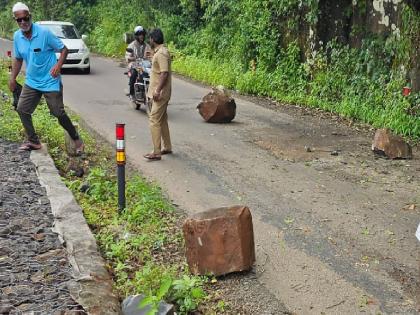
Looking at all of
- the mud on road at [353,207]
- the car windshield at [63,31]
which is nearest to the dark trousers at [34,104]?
the mud on road at [353,207]

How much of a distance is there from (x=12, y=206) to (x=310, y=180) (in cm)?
371

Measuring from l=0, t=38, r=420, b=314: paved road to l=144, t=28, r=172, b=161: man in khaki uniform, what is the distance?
11.6 inches

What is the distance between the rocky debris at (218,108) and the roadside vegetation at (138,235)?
2995 millimetres

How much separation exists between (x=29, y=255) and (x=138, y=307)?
1.38m

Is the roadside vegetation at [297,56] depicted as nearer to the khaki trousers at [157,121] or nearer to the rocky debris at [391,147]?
the rocky debris at [391,147]

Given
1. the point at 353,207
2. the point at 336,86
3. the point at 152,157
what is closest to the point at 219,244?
the point at 353,207

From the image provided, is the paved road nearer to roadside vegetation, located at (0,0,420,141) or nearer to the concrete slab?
roadside vegetation, located at (0,0,420,141)

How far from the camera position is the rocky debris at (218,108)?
1102 cm


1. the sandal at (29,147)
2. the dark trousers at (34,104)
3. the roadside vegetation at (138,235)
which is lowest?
the roadside vegetation at (138,235)

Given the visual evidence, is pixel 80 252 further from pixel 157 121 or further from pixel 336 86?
pixel 336 86

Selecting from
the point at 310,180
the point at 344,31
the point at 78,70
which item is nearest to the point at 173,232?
the point at 310,180

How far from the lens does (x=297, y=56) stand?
15.1m

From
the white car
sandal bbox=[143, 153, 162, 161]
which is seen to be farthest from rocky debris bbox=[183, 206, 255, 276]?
the white car

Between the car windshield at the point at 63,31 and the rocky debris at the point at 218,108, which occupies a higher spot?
the car windshield at the point at 63,31
